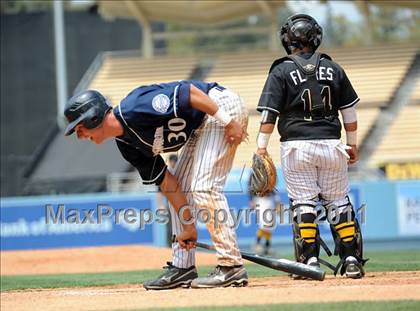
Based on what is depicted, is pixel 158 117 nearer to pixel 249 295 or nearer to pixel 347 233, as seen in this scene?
pixel 249 295

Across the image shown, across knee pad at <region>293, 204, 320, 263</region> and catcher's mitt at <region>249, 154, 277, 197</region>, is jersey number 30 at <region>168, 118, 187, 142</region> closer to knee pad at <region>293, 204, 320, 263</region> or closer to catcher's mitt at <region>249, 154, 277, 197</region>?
catcher's mitt at <region>249, 154, 277, 197</region>

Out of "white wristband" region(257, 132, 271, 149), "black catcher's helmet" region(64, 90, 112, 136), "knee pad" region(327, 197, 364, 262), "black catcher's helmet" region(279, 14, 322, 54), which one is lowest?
"knee pad" region(327, 197, 364, 262)

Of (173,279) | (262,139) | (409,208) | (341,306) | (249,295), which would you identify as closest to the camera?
(341,306)

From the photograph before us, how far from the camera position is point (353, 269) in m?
8.01

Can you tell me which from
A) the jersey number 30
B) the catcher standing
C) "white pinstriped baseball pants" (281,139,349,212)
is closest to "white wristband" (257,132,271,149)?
the catcher standing

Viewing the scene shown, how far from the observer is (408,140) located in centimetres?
2483

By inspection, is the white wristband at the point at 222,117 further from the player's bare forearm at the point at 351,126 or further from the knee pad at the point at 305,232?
the player's bare forearm at the point at 351,126

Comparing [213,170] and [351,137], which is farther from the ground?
[351,137]

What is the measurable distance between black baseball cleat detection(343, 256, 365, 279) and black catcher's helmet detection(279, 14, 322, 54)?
1.88 meters

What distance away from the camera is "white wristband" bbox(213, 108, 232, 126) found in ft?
23.5

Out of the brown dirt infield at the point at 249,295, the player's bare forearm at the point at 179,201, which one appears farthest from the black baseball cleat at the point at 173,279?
the player's bare forearm at the point at 179,201

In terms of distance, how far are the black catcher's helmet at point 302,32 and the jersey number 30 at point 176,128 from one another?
1.55m

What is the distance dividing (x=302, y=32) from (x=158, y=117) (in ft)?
5.77

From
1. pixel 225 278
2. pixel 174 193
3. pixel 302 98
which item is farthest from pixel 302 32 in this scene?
pixel 225 278
